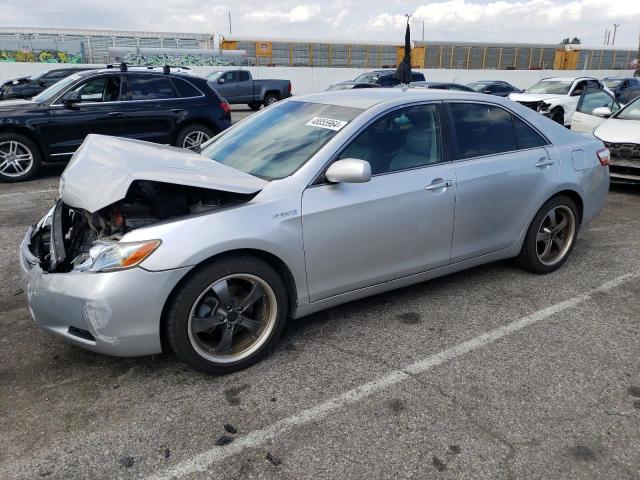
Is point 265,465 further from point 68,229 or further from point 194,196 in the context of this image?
point 68,229

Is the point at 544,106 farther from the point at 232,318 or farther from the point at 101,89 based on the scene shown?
the point at 232,318

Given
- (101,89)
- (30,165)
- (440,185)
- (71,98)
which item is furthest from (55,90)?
(440,185)

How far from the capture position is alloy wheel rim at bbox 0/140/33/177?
8.05 m

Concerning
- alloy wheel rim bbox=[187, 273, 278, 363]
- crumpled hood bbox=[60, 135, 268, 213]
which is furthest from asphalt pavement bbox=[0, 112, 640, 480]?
crumpled hood bbox=[60, 135, 268, 213]

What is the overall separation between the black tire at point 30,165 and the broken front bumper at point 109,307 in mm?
6148

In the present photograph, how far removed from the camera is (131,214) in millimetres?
3162

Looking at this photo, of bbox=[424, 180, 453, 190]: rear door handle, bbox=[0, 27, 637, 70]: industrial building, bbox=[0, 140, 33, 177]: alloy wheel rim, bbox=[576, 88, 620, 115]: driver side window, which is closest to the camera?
bbox=[424, 180, 453, 190]: rear door handle

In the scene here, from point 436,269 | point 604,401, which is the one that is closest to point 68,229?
point 436,269

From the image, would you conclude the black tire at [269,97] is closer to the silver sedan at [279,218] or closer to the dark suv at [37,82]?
the dark suv at [37,82]

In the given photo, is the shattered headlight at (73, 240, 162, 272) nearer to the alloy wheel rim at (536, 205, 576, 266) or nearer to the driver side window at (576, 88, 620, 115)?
the alloy wheel rim at (536, 205, 576, 266)

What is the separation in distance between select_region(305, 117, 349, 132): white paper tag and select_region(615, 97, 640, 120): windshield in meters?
6.58

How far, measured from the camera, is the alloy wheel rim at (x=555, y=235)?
14.6 feet

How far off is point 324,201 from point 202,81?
23.1ft

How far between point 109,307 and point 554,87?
16159 mm
